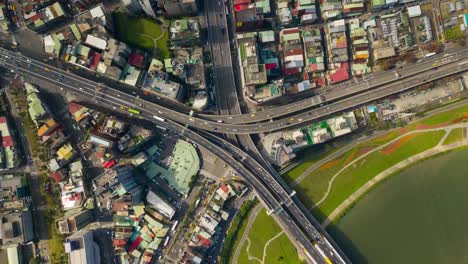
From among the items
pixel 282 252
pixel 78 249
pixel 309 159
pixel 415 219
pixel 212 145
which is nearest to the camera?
pixel 78 249

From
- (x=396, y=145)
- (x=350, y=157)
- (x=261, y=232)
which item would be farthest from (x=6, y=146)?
(x=396, y=145)

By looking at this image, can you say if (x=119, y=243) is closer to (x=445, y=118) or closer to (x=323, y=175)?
(x=323, y=175)

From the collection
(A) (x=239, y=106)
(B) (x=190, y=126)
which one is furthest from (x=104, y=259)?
(A) (x=239, y=106)

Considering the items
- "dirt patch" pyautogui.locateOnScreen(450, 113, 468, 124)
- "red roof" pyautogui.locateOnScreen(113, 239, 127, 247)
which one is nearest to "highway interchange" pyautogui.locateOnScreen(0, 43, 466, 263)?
"red roof" pyautogui.locateOnScreen(113, 239, 127, 247)

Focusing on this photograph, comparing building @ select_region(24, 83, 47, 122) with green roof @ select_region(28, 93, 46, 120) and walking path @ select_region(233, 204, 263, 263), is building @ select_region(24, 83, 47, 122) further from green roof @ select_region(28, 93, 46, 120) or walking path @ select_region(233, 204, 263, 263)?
walking path @ select_region(233, 204, 263, 263)

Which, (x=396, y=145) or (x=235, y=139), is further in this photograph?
(x=396, y=145)

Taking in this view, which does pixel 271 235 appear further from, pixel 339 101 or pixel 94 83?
pixel 94 83

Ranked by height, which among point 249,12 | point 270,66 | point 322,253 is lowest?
point 322,253
